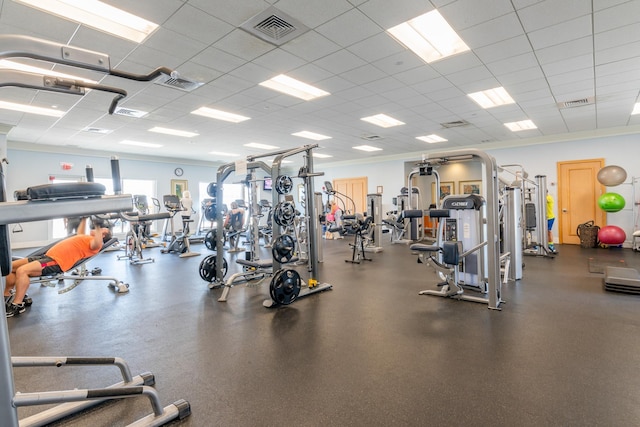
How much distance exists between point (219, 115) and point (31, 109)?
3383 mm

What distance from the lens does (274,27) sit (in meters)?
3.29

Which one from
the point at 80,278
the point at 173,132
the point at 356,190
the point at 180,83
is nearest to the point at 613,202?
the point at 356,190

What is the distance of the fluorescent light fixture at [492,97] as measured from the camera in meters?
5.43

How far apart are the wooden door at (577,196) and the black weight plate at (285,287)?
8614mm

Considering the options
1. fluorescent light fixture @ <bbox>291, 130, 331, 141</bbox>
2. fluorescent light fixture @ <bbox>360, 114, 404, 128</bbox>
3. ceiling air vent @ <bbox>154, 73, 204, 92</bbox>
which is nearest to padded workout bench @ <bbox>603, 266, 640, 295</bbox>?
fluorescent light fixture @ <bbox>360, 114, 404, 128</bbox>

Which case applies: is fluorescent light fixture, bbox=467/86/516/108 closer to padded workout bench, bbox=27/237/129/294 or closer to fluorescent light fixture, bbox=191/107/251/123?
fluorescent light fixture, bbox=191/107/251/123

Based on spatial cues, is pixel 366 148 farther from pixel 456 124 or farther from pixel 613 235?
pixel 613 235

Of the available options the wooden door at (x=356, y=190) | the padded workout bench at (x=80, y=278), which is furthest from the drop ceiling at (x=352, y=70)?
the wooden door at (x=356, y=190)

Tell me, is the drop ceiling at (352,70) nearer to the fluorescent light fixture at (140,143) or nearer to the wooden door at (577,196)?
the fluorescent light fixture at (140,143)

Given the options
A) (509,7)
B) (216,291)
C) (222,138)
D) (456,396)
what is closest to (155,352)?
(216,291)

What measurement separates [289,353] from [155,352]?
1.07 m

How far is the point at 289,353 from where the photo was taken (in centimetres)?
238

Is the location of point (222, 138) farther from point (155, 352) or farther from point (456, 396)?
point (456, 396)

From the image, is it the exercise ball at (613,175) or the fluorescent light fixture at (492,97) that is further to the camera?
the exercise ball at (613,175)
